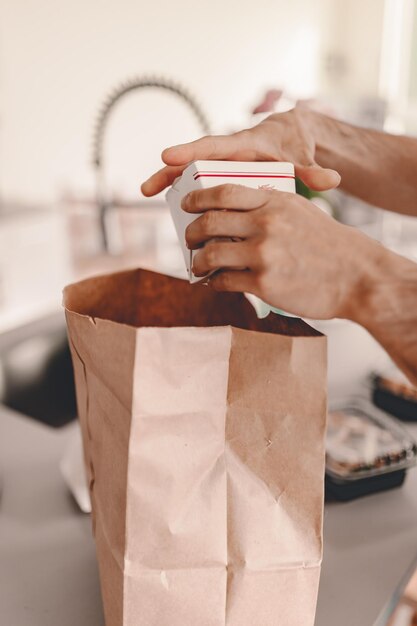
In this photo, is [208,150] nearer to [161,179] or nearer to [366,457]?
[161,179]

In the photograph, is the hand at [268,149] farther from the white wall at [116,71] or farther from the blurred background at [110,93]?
the white wall at [116,71]

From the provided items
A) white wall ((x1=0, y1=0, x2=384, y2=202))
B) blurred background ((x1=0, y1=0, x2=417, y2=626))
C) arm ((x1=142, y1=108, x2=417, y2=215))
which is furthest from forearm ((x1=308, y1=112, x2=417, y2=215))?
white wall ((x1=0, y1=0, x2=384, y2=202))

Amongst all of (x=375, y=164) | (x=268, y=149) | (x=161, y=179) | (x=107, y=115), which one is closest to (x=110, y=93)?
(x=107, y=115)

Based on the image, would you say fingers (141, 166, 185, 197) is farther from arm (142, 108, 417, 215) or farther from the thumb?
the thumb

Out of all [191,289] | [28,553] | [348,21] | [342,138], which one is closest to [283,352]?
[191,289]

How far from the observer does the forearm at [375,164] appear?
973 mm

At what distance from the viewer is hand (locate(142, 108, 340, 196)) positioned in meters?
0.65

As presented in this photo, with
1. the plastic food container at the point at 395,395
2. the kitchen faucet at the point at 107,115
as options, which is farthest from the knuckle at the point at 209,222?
the kitchen faucet at the point at 107,115

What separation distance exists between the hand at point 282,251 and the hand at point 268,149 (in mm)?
119

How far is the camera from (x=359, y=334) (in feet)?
4.34

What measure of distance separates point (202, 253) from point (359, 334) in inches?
34.1

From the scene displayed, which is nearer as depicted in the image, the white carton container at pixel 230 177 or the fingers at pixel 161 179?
the white carton container at pixel 230 177

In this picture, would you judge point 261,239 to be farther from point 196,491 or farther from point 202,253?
point 196,491

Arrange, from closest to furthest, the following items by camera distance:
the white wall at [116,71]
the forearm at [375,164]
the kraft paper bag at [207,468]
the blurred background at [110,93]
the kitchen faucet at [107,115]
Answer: the kraft paper bag at [207,468] → the forearm at [375,164] → the kitchen faucet at [107,115] → the blurred background at [110,93] → the white wall at [116,71]
